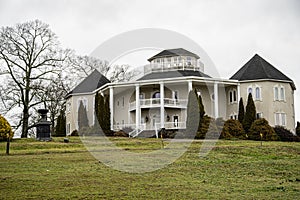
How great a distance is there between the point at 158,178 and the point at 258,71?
33.0 metres

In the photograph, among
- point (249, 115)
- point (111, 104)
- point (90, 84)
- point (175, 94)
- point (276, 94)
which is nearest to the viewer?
point (249, 115)

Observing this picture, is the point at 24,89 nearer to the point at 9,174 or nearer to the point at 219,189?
the point at 9,174

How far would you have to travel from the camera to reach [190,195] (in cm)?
1316

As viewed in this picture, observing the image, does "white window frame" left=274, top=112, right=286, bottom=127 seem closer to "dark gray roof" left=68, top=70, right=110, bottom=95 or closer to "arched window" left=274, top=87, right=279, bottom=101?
"arched window" left=274, top=87, right=279, bottom=101

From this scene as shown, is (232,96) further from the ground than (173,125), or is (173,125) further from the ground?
(232,96)

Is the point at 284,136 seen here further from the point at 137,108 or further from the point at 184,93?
the point at 137,108

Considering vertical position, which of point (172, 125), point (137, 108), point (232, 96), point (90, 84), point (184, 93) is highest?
point (90, 84)

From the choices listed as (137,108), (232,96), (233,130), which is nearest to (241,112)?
(232,96)

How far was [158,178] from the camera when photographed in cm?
1630

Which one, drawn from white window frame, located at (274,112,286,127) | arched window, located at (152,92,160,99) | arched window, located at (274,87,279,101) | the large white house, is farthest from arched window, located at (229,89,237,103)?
arched window, located at (152,92,160,99)

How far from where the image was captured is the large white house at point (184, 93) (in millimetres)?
45125

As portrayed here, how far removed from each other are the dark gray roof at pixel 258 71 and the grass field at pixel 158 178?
22216 mm

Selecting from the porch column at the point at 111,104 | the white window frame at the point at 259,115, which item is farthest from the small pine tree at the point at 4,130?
the white window frame at the point at 259,115

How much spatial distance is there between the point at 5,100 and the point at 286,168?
109 feet
